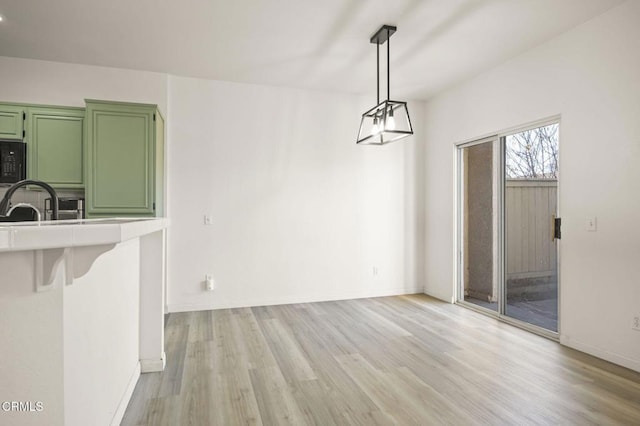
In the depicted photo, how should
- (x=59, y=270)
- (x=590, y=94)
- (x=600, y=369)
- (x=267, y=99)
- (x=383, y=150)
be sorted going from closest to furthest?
(x=59, y=270)
(x=600, y=369)
(x=590, y=94)
(x=267, y=99)
(x=383, y=150)

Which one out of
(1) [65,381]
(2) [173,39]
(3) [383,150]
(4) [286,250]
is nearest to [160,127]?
(2) [173,39]

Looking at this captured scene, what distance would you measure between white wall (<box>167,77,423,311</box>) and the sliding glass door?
835 mm

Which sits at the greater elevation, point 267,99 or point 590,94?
point 267,99

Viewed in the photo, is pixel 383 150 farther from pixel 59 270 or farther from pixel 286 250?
pixel 59 270

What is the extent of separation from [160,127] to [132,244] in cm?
221

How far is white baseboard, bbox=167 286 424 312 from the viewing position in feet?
14.2

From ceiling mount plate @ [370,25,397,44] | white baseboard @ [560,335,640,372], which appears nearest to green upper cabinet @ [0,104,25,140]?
ceiling mount plate @ [370,25,397,44]

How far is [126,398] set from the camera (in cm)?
215

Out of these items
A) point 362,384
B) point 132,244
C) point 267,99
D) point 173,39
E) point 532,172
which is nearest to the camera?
point 132,244

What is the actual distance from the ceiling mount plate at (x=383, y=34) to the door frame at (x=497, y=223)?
5.66 feet

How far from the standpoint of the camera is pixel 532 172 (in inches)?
146

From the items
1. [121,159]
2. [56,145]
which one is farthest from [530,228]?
[56,145]

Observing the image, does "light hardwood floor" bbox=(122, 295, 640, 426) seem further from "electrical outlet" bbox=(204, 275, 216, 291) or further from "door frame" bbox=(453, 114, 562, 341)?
"electrical outlet" bbox=(204, 275, 216, 291)

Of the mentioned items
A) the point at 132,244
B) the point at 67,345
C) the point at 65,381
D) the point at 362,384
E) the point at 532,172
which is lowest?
the point at 362,384
